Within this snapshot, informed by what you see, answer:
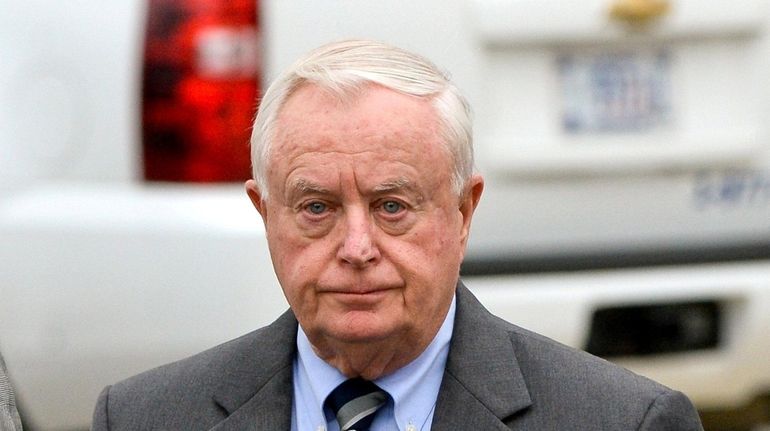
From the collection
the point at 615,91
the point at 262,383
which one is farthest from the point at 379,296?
the point at 615,91

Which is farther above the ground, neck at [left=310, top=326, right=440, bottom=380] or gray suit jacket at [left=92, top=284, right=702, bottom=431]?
neck at [left=310, top=326, right=440, bottom=380]

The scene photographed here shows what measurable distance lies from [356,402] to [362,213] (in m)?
0.30

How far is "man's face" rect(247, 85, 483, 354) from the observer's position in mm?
2484

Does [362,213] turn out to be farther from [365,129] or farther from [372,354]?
[372,354]

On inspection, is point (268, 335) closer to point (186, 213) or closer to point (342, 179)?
point (342, 179)

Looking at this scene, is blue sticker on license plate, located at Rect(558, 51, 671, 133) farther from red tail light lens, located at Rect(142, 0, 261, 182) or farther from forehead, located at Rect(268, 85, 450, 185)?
forehead, located at Rect(268, 85, 450, 185)

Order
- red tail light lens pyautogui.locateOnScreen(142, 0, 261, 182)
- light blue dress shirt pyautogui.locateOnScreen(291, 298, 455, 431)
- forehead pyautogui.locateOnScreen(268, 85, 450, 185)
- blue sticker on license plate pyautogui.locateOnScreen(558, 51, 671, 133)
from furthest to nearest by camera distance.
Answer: blue sticker on license plate pyautogui.locateOnScreen(558, 51, 671, 133) → red tail light lens pyautogui.locateOnScreen(142, 0, 261, 182) → light blue dress shirt pyautogui.locateOnScreen(291, 298, 455, 431) → forehead pyautogui.locateOnScreen(268, 85, 450, 185)

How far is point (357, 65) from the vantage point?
2527 millimetres

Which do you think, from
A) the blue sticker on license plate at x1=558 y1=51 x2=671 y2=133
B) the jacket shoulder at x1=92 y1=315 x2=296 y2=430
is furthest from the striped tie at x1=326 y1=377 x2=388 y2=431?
the blue sticker on license plate at x1=558 y1=51 x2=671 y2=133

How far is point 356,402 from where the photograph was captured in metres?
2.60

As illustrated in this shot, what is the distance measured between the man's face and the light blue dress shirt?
0.07 meters

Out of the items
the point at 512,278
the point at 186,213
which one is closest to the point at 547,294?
→ the point at 512,278

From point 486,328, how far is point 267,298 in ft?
5.06

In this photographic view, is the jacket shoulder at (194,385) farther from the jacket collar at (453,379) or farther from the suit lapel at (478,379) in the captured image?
the suit lapel at (478,379)
